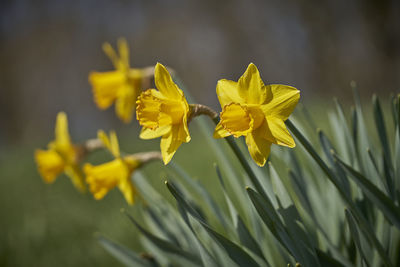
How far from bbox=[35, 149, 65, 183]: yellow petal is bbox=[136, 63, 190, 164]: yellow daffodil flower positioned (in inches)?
21.8

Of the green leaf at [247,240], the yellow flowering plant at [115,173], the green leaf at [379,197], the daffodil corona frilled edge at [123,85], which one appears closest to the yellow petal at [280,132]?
the green leaf at [379,197]

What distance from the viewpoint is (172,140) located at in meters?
0.63

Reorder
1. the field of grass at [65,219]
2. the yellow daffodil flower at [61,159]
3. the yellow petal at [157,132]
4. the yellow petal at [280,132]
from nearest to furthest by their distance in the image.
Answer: the yellow petal at [280,132]
the yellow petal at [157,132]
the yellow daffodil flower at [61,159]
the field of grass at [65,219]

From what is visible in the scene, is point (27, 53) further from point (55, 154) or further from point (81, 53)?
point (55, 154)

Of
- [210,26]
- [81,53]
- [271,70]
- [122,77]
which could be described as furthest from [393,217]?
[81,53]

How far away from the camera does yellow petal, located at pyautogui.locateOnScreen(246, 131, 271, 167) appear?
573 mm

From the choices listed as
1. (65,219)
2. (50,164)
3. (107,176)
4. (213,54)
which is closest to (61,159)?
(50,164)

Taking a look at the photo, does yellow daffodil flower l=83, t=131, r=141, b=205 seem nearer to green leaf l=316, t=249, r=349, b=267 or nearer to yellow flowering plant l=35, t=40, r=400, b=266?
yellow flowering plant l=35, t=40, r=400, b=266

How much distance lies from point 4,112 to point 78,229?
34.1ft

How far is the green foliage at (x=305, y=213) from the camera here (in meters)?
0.59

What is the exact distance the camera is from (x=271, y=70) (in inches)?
250

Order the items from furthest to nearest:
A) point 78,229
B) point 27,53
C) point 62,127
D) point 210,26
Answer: point 27,53 < point 210,26 < point 78,229 < point 62,127

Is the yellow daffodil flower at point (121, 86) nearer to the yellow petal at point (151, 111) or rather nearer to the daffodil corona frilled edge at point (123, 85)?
the daffodil corona frilled edge at point (123, 85)

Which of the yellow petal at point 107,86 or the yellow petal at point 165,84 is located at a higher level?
the yellow petal at point 107,86
